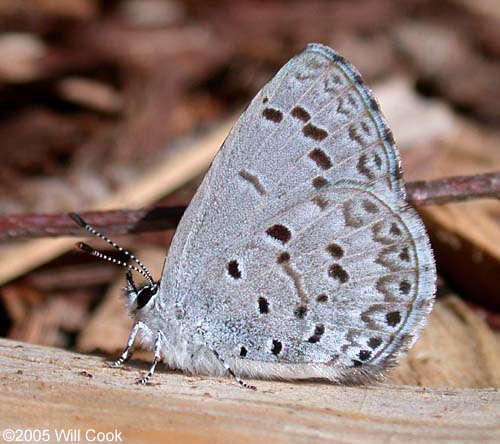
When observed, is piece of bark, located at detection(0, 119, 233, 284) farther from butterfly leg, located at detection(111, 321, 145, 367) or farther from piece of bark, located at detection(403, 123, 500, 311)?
piece of bark, located at detection(403, 123, 500, 311)

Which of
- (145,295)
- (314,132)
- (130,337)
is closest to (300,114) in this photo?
(314,132)

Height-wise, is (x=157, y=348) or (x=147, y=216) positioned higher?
(x=147, y=216)

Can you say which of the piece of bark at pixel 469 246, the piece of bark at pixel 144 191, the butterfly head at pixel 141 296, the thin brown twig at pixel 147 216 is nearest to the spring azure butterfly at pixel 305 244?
the butterfly head at pixel 141 296

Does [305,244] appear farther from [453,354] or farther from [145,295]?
[453,354]

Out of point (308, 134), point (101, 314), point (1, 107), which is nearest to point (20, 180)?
point (1, 107)

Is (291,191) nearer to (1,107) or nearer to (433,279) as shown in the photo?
(433,279)

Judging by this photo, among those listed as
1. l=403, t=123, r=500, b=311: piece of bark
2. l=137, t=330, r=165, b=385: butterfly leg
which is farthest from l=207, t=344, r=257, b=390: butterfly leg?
l=403, t=123, r=500, b=311: piece of bark
